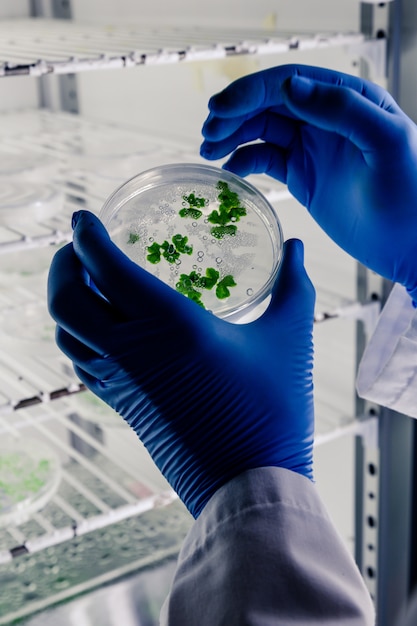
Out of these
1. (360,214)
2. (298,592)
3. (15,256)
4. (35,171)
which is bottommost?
(15,256)

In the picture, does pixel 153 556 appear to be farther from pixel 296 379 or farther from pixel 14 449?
pixel 296 379

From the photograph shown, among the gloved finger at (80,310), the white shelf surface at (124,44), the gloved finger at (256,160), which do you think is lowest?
the gloved finger at (80,310)

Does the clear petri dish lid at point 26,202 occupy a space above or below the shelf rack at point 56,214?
above

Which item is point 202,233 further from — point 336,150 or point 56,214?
point 56,214

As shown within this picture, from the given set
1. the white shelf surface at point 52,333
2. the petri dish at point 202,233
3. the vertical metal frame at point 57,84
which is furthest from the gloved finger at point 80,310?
the vertical metal frame at point 57,84

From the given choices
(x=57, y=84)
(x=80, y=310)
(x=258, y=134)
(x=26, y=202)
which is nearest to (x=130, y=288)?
(x=80, y=310)

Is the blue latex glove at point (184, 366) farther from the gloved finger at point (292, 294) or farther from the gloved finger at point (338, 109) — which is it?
the gloved finger at point (338, 109)

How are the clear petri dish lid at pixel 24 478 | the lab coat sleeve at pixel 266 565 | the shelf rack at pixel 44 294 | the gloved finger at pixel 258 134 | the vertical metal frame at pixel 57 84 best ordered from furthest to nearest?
the vertical metal frame at pixel 57 84
the clear petri dish lid at pixel 24 478
the shelf rack at pixel 44 294
the gloved finger at pixel 258 134
the lab coat sleeve at pixel 266 565

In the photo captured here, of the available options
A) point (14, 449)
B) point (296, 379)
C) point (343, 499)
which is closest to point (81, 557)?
point (14, 449)
